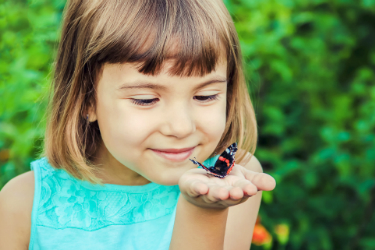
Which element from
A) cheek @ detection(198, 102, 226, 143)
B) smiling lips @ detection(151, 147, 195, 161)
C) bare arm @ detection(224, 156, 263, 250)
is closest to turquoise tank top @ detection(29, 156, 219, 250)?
bare arm @ detection(224, 156, 263, 250)

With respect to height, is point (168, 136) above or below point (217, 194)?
above

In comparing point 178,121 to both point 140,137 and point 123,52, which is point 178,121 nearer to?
point 140,137

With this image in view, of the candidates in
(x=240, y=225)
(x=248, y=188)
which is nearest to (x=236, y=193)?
(x=248, y=188)

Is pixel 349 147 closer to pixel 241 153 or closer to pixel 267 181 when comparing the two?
pixel 241 153

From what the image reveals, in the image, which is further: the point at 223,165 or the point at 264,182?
the point at 223,165

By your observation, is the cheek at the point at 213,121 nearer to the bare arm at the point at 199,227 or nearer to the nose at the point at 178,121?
the nose at the point at 178,121

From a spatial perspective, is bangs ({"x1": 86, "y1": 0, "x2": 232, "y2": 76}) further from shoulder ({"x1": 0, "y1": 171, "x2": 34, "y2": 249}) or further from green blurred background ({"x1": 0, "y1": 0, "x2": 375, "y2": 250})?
green blurred background ({"x1": 0, "y1": 0, "x2": 375, "y2": 250})

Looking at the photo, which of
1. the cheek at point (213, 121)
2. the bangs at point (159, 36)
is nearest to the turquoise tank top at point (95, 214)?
the cheek at point (213, 121)

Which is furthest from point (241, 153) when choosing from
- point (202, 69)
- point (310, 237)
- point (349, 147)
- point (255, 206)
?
point (310, 237)
